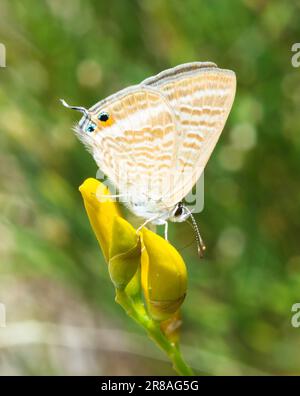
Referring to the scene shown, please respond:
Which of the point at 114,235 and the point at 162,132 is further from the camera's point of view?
the point at 162,132

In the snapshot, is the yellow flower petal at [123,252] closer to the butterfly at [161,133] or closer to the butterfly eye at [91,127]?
the butterfly at [161,133]

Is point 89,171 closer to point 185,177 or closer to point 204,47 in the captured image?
point 204,47

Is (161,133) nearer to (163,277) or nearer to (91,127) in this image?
(91,127)

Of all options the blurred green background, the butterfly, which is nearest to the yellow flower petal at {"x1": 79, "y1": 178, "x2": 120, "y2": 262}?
the butterfly

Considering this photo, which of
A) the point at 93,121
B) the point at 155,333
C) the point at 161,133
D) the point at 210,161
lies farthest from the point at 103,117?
the point at 210,161

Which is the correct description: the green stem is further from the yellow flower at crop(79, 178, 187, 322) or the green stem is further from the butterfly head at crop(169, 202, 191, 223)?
the butterfly head at crop(169, 202, 191, 223)
